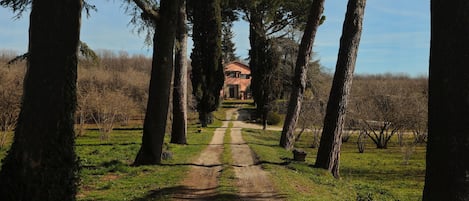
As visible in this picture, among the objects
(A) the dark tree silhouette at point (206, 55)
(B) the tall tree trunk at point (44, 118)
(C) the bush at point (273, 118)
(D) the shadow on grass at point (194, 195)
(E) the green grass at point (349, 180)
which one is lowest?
(E) the green grass at point (349, 180)

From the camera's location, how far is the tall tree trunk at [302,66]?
54.0ft

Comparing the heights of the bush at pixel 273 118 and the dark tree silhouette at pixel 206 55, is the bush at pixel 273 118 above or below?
below

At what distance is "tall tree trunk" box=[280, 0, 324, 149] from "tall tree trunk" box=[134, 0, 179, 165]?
25.2 ft

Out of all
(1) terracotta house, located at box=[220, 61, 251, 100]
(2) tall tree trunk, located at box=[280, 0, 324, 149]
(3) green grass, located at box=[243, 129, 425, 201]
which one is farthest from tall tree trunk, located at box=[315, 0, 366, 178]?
(1) terracotta house, located at box=[220, 61, 251, 100]

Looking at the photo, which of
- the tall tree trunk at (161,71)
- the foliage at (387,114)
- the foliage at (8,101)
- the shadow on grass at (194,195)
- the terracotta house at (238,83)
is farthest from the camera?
the terracotta house at (238,83)

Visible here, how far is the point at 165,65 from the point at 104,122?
1891 centimetres

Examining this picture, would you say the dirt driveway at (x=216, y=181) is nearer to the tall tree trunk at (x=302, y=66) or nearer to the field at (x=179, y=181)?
the field at (x=179, y=181)

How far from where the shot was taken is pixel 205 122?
3625 centimetres

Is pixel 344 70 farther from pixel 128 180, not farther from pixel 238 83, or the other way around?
pixel 238 83

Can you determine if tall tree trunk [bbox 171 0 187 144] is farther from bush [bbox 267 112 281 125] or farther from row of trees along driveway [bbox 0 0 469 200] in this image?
bush [bbox 267 112 281 125]

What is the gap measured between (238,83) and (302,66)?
199 ft

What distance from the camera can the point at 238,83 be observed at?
255 ft

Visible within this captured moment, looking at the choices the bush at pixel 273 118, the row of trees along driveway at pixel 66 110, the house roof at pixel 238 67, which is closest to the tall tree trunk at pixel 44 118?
the row of trees along driveway at pixel 66 110

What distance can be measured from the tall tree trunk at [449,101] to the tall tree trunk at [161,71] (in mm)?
7233
